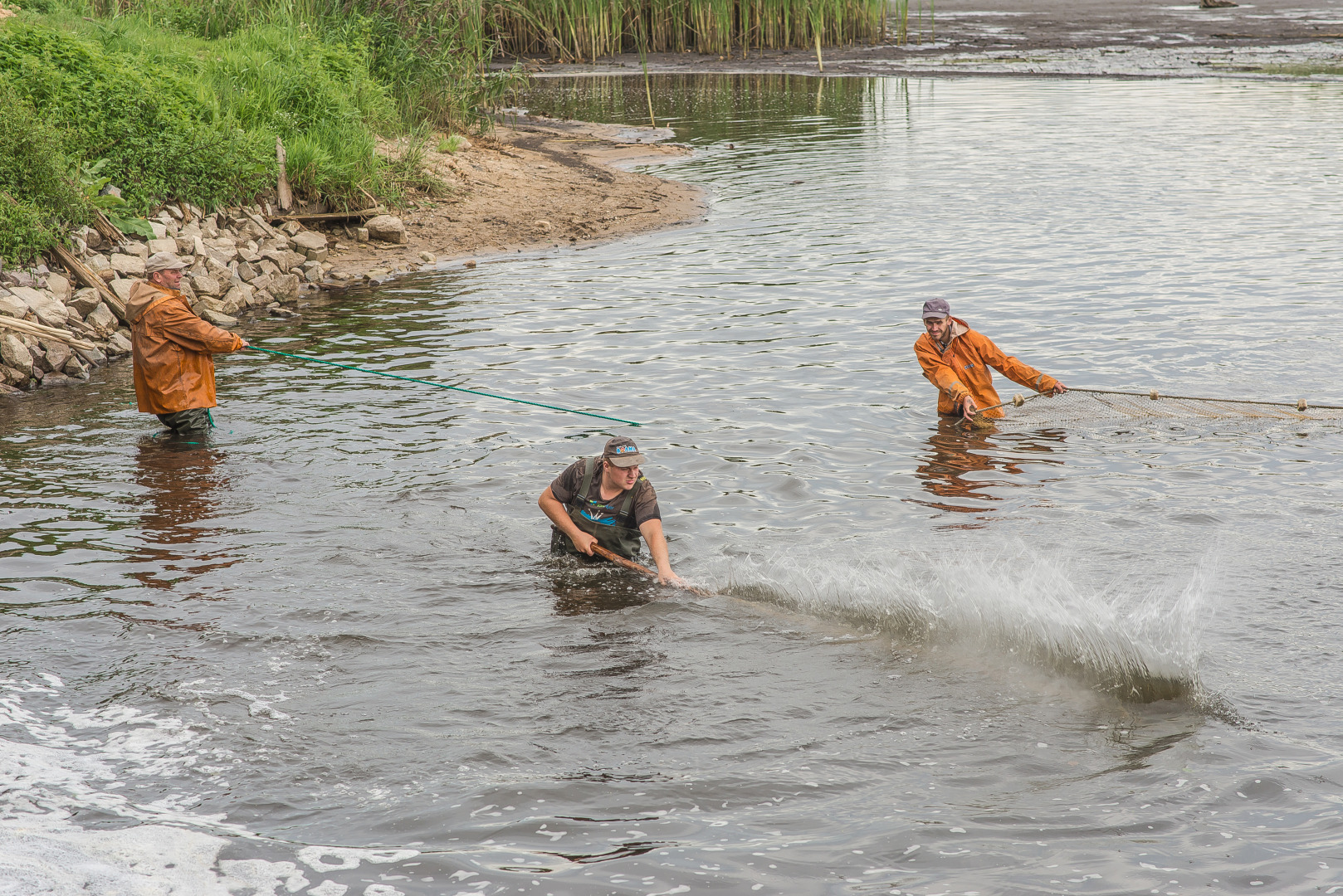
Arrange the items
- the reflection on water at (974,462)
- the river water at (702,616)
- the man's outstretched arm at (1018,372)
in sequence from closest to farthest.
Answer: the river water at (702,616), the reflection on water at (974,462), the man's outstretched arm at (1018,372)

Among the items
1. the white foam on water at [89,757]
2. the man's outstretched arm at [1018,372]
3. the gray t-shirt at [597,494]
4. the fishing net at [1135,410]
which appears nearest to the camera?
the white foam on water at [89,757]

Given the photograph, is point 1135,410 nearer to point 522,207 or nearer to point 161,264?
point 161,264

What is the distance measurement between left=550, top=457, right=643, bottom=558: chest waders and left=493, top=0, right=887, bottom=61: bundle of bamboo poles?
33414mm

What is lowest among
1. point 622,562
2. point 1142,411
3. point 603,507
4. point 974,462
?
point 622,562

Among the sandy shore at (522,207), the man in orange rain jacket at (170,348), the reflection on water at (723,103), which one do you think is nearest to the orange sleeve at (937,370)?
the man in orange rain jacket at (170,348)

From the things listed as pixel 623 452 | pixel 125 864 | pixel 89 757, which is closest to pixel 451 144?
pixel 623 452

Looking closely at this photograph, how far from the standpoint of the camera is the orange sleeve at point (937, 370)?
11.2 metres

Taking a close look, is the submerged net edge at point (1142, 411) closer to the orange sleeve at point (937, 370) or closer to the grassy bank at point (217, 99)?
the orange sleeve at point (937, 370)

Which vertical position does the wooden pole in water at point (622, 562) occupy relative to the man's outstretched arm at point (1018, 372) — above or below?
below

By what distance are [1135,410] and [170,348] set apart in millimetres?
9048

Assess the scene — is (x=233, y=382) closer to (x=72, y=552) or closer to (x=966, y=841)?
(x=72, y=552)

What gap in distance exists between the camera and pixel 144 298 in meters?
11.0

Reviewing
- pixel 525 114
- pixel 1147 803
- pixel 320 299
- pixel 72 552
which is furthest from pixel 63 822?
pixel 525 114

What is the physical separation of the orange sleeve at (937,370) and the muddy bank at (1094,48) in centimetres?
2959
